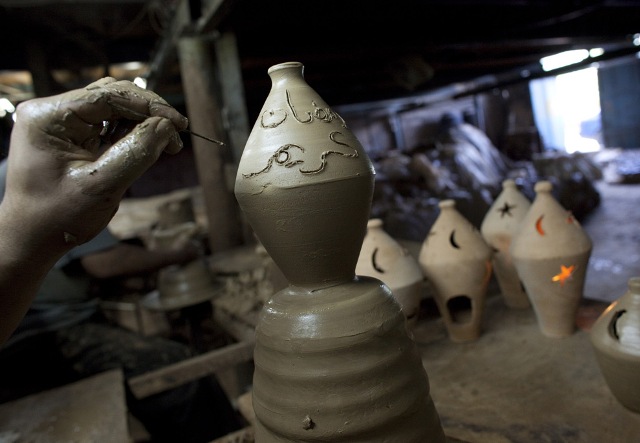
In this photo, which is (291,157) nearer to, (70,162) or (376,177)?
(70,162)

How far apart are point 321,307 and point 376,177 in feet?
16.6

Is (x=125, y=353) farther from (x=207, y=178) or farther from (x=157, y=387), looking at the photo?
(x=207, y=178)

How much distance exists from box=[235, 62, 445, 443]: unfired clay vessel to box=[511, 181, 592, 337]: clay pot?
49.1 inches

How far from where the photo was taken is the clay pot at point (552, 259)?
2395 millimetres

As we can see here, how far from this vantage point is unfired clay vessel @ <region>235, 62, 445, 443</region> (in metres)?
1.37

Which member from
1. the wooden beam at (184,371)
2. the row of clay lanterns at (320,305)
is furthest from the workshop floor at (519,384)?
the wooden beam at (184,371)

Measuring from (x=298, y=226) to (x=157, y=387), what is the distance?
1763mm

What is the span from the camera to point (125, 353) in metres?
3.38

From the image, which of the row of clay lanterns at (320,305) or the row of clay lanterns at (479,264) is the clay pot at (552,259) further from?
the row of clay lanterns at (320,305)

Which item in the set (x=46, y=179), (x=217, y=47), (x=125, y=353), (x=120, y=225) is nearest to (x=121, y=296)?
(x=120, y=225)

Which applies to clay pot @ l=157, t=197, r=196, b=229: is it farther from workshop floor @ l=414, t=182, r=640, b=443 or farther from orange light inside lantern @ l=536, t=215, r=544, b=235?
orange light inside lantern @ l=536, t=215, r=544, b=235

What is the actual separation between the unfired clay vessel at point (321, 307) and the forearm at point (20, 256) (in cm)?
56

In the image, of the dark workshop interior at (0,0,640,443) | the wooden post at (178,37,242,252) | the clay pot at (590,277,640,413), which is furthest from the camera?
the wooden post at (178,37,242,252)

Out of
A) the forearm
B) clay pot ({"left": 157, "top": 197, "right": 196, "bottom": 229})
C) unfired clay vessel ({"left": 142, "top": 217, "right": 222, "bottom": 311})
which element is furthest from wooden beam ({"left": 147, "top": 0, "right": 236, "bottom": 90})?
the forearm
